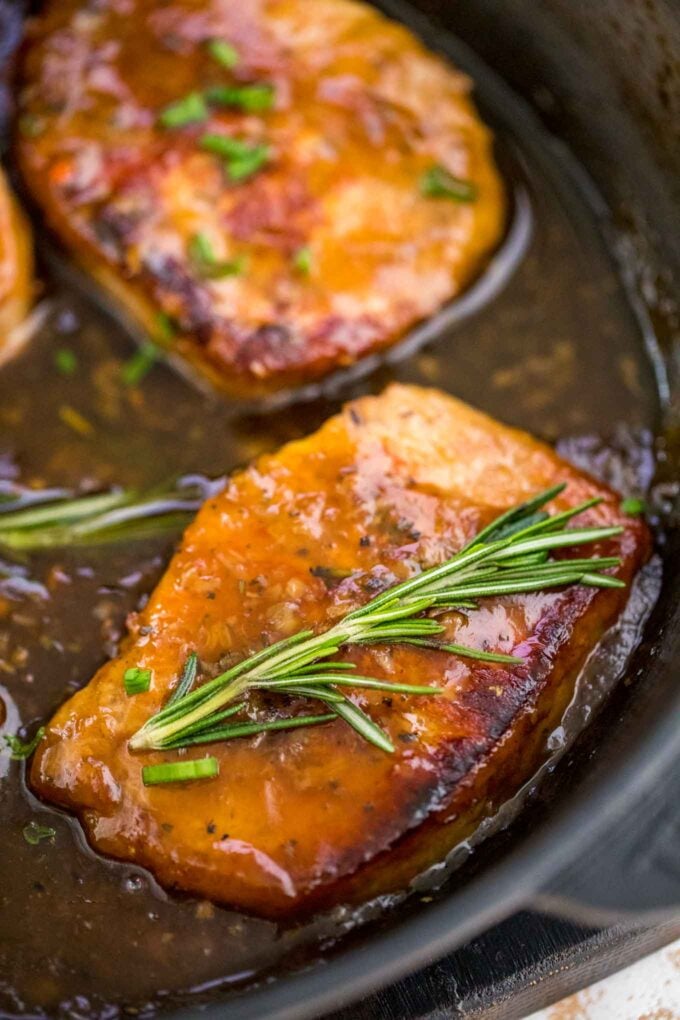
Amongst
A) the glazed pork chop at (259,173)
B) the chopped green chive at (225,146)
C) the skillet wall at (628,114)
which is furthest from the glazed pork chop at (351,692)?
the chopped green chive at (225,146)

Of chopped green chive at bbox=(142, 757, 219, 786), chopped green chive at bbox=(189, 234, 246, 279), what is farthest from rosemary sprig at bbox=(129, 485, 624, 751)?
chopped green chive at bbox=(189, 234, 246, 279)

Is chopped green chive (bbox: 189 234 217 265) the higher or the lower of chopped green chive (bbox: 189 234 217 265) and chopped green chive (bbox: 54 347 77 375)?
the higher

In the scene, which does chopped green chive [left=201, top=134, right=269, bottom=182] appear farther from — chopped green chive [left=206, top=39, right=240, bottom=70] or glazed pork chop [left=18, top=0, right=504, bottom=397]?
chopped green chive [left=206, top=39, right=240, bottom=70]

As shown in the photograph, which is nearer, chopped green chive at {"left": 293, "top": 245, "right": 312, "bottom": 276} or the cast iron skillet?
the cast iron skillet

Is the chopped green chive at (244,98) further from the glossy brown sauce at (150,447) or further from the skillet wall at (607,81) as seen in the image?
the skillet wall at (607,81)

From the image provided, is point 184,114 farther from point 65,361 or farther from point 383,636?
point 383,636

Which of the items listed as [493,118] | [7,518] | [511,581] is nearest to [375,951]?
[511,581]

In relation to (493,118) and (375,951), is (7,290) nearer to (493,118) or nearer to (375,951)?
(493,118)
